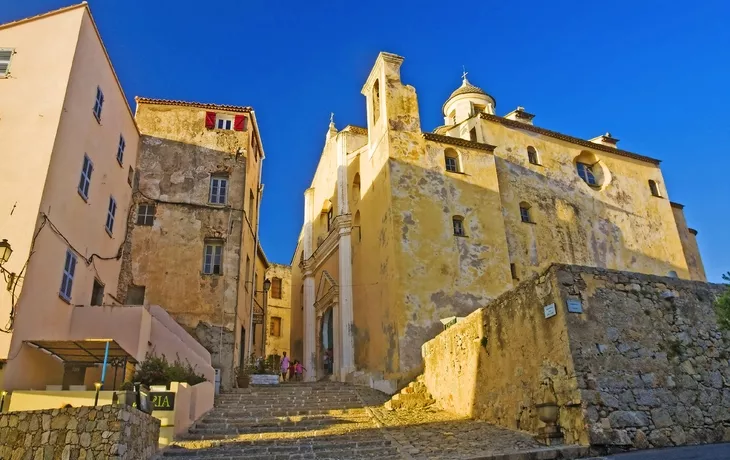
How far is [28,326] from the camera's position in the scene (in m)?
11.9

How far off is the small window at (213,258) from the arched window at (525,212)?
13.7 metres

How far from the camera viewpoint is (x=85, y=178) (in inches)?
591

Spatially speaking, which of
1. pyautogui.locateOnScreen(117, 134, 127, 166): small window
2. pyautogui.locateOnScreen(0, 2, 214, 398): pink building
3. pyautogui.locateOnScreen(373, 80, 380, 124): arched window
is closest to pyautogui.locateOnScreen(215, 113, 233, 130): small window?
pyautogui.locateOnScreen(117, 134, 127, 166): small window

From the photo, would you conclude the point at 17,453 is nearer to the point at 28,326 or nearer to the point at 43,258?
the point at 28,326

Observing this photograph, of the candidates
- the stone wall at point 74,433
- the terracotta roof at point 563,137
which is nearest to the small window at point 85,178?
the stone wall at point 74,433

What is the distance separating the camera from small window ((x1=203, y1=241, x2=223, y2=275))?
20250 mm

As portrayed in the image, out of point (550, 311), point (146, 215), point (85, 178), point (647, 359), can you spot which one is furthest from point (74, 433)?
point (146, 215)

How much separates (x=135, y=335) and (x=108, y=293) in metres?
3.70

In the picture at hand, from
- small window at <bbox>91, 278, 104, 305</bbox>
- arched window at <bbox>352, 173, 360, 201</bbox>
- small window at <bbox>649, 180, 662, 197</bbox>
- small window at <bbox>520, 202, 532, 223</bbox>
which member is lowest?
small window at <bbox>91, 278, 104, 305</bbox>

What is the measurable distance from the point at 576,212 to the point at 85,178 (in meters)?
21.7

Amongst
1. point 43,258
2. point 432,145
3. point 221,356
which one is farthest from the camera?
point 432,145

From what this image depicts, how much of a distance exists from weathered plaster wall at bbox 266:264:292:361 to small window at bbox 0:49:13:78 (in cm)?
2733

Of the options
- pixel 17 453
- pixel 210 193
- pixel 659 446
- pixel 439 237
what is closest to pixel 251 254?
pixel 210 193

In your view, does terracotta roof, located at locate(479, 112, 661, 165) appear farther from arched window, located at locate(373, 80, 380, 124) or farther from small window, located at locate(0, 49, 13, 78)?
small window, located at locate(0, 49, 13, 78)
